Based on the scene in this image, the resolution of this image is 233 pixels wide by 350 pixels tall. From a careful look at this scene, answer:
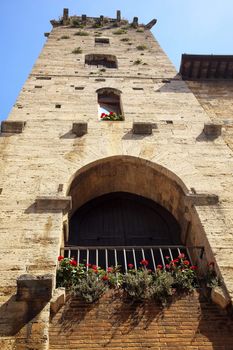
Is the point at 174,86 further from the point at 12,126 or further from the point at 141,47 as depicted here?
the point at 12,126

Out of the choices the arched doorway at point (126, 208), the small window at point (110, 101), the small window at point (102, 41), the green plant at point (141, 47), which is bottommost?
the arched doorway at point (126, 208)

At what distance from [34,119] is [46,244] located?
172 inches

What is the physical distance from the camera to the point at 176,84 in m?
11.7

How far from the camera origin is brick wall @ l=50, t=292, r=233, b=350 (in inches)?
176

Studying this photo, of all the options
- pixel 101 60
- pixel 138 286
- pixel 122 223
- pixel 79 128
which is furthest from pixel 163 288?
pixel 101 60

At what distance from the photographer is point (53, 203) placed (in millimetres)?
6309

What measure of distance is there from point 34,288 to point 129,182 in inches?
154

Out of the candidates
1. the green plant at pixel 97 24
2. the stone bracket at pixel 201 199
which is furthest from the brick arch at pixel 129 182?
the green plant at pixel 97 24

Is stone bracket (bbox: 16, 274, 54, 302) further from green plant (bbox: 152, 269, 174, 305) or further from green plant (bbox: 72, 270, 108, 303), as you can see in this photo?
green plant (bbox: 152, 269, 174, 305)

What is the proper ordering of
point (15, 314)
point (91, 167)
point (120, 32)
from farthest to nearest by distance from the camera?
point (120, 32), point (91, 167), point (15, 314)

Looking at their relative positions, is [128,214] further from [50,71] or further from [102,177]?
[50,71]

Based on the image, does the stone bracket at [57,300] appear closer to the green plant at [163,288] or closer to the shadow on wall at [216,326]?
the green plant at [163,288]

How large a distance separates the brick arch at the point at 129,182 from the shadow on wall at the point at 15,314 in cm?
295

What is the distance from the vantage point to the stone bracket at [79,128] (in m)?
8.41
